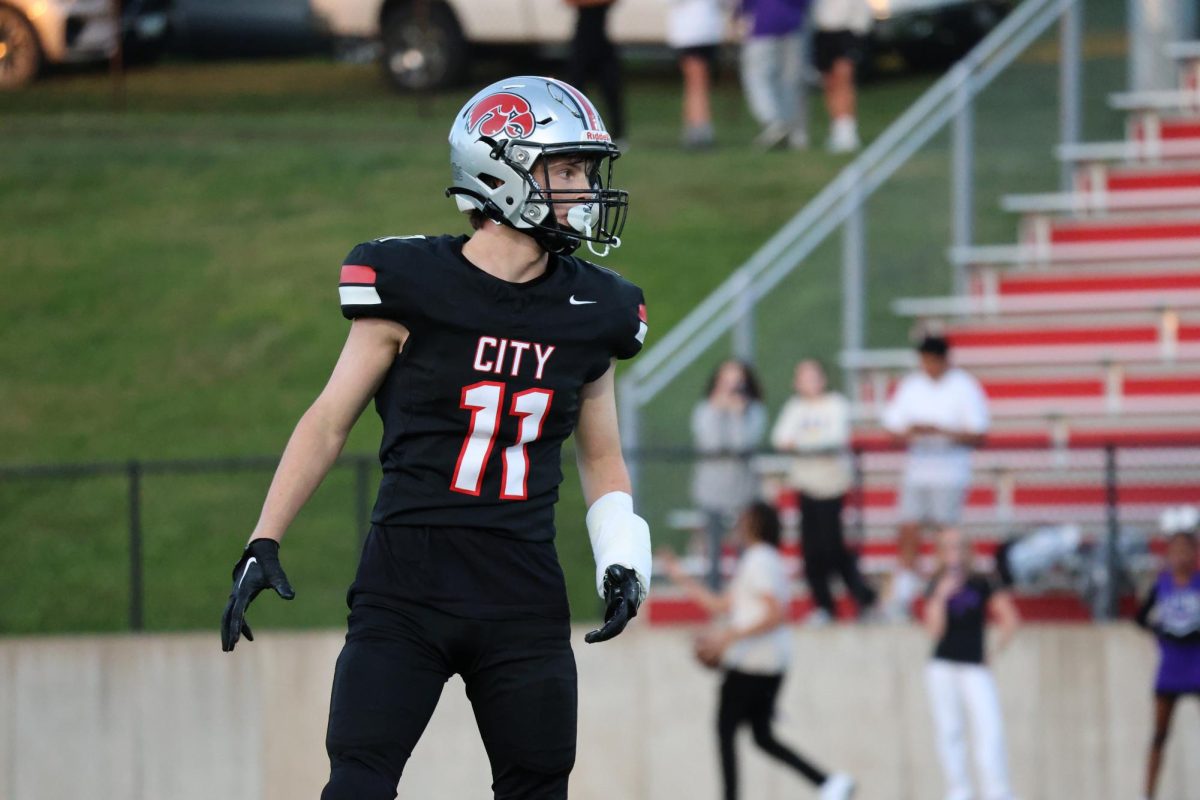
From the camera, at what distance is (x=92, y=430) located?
54.2 feet

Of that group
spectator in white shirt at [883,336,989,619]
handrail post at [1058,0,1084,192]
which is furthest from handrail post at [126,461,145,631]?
handrail post at [1058,0,1084,192]

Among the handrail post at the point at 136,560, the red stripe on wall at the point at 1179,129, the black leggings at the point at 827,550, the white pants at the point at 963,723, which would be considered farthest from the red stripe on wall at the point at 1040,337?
the handrail post at the point at 136,560

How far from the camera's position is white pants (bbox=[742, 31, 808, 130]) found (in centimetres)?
1753

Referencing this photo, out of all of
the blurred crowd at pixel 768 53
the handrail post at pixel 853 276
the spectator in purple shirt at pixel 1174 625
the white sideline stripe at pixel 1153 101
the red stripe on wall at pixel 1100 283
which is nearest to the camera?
the spectator in purple shirt at pixel 1174 625

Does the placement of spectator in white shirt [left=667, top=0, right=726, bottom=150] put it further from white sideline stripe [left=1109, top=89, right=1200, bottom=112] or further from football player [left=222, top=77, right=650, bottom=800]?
football player [left=222, top=77, right=650, bottom=800]

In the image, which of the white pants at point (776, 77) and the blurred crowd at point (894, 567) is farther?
the white pants at point (776, 77)

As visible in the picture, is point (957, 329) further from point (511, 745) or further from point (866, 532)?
point (511, 745)

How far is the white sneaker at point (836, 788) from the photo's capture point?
11328mm

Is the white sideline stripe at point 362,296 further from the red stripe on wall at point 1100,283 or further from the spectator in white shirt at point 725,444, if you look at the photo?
the red stripe on wall at point 1100,283

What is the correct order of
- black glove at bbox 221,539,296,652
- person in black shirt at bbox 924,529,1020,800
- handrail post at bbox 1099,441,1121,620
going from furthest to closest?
1. handrail post at bbox 1099,441,1121,620
2. person in black shirt at bbox 924,529,1020,800
3. black glove at bbox 221,539,296,652

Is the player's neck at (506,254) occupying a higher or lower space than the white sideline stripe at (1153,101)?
lower

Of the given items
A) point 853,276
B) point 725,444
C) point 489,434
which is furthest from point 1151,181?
point 489,434

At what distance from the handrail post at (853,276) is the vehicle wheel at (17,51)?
10109mm

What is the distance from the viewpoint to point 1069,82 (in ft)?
50.7
